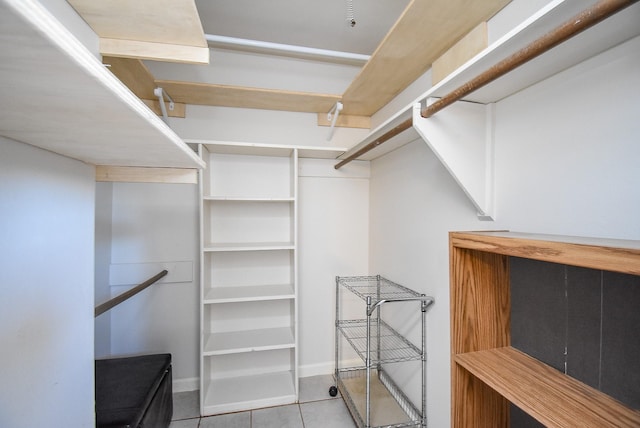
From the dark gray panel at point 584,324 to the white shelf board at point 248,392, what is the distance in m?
1.62

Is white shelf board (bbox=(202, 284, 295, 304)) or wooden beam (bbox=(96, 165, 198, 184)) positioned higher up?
wooden beam (bbox=(96, 165, 198, 184))

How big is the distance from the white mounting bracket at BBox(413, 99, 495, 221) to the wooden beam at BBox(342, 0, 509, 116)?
383mm

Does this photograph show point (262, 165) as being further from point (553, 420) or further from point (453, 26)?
point (553, 420)

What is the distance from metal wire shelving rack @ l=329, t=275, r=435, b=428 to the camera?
1.48m

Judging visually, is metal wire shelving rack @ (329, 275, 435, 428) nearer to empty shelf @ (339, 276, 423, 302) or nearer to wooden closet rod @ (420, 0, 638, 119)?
empty shelf @ (339, 276, 423, 302)

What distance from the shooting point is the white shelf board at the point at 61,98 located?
0.28m

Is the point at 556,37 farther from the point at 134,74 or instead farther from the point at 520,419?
the point at 134,74

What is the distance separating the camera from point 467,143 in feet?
3.47

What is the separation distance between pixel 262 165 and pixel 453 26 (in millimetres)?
1458

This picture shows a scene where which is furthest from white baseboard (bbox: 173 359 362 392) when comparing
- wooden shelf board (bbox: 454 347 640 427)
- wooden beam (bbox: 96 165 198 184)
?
wooden beam (bbox: 96 165 198 184)

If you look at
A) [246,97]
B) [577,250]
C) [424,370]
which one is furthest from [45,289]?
[424,370]

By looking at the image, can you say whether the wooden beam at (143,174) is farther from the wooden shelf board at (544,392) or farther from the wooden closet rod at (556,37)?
the wooden shelf board at (544,392)

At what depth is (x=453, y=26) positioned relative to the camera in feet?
3.82

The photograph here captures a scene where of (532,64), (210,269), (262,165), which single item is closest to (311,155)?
(262,165)
